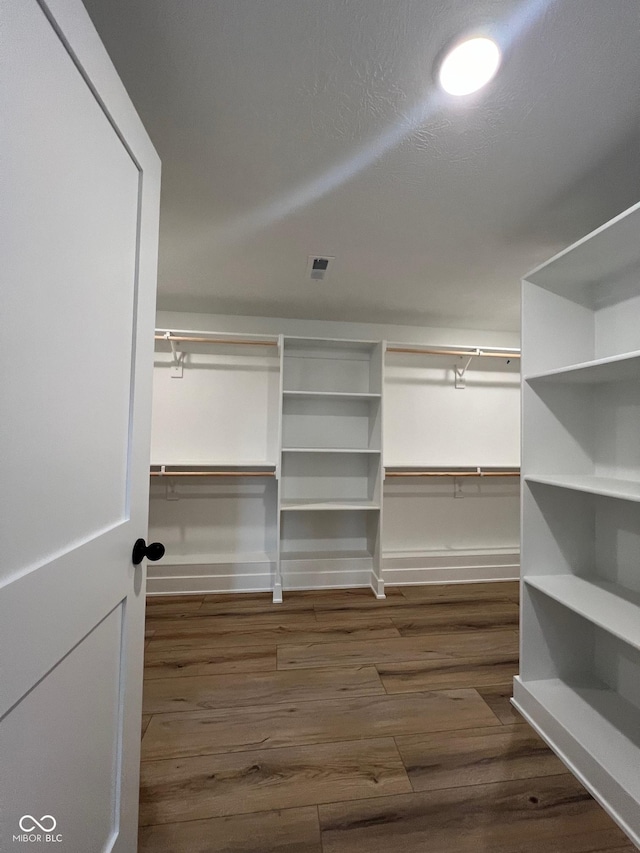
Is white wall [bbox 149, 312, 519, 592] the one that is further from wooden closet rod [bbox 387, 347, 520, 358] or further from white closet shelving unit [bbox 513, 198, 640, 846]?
white closet shelving unit [bbox 513, 198, 640, 846]

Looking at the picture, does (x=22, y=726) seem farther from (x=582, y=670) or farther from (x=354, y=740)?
(x=582, y=670)

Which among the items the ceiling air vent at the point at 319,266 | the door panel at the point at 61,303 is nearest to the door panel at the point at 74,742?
the door panel at the point at 61,303

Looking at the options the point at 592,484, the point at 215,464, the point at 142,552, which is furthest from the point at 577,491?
the point at 215,464

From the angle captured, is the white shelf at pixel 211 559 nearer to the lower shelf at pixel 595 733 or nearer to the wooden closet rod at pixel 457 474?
the wooden closet rod at pixel 457 474

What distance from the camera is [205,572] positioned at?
8.95 feet

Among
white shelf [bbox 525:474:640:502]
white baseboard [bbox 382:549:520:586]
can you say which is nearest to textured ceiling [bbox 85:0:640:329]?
white shelf [bbox 525:474:640:502]

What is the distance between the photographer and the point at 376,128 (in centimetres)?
115

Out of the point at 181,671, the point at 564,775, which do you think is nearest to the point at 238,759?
the point at 181,671

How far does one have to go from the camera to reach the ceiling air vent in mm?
1984

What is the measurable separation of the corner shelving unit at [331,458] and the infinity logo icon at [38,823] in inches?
86.9

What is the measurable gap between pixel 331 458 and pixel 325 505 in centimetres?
48

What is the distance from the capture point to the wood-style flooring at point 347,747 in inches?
43.1

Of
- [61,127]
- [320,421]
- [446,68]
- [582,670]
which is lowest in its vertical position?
[582,670]

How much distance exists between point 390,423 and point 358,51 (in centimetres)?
245
